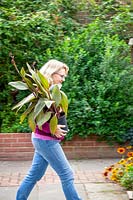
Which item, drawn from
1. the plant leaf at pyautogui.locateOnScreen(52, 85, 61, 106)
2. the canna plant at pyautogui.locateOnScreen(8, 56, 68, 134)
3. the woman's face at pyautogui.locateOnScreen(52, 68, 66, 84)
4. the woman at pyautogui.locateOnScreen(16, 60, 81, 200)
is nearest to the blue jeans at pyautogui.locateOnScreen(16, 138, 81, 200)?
the woman at pyautogui.locateOnScreen(16, 60, 81, 200)

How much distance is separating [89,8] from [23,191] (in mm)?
5915

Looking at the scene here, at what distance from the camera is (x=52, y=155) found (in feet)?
15.8

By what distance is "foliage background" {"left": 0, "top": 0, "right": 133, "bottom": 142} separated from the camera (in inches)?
309

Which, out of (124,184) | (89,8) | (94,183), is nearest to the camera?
(124,184)

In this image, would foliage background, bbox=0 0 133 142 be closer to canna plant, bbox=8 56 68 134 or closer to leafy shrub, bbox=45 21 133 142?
leafy shrub, bbox=45 21 133 142

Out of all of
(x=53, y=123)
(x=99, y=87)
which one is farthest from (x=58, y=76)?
(x=99, y=87)

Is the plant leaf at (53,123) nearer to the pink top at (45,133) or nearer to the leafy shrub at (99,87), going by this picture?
the pink top at (45,133)

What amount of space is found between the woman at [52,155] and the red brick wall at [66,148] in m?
2.77

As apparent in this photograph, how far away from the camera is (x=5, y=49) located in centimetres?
848

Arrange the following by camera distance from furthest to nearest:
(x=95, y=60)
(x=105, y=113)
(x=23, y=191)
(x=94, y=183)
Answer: (x=95, y=60) → (x=105, y=113) → (x=94, y=183) → (x=23, y=191)

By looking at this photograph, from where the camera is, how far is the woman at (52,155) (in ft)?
15.8

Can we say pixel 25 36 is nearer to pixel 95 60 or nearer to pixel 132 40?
pixel 95 60

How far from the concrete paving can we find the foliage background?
674 mm

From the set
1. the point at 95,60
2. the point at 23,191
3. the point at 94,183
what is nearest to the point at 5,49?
the point at 95,60
